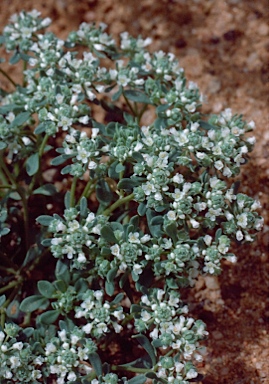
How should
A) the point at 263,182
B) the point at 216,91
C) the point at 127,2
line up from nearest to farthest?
the point at 263,182, the point at 216,91, the point at 127,2

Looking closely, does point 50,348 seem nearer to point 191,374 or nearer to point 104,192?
point 191,374

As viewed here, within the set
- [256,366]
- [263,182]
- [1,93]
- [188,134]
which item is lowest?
[256,366]

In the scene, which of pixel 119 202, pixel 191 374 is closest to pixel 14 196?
pixel 119 202

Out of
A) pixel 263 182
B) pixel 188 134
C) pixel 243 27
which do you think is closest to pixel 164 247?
pixel 188 134

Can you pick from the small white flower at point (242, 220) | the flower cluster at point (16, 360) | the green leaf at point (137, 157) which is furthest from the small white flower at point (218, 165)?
the flower cluster at point (16, 360)

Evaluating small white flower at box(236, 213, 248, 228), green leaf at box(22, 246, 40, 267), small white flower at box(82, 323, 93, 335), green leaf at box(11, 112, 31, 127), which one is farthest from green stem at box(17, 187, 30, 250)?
small white flower at box(236, 213, 248, 228)

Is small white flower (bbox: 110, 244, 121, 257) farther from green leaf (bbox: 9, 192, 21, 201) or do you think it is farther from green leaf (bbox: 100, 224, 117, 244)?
green leaf (bbox: 9, 192, 21, 201)

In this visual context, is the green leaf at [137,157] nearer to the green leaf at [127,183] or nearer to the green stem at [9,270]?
the green leaf at [127,183]

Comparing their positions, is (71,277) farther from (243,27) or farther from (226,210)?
(243,27)
